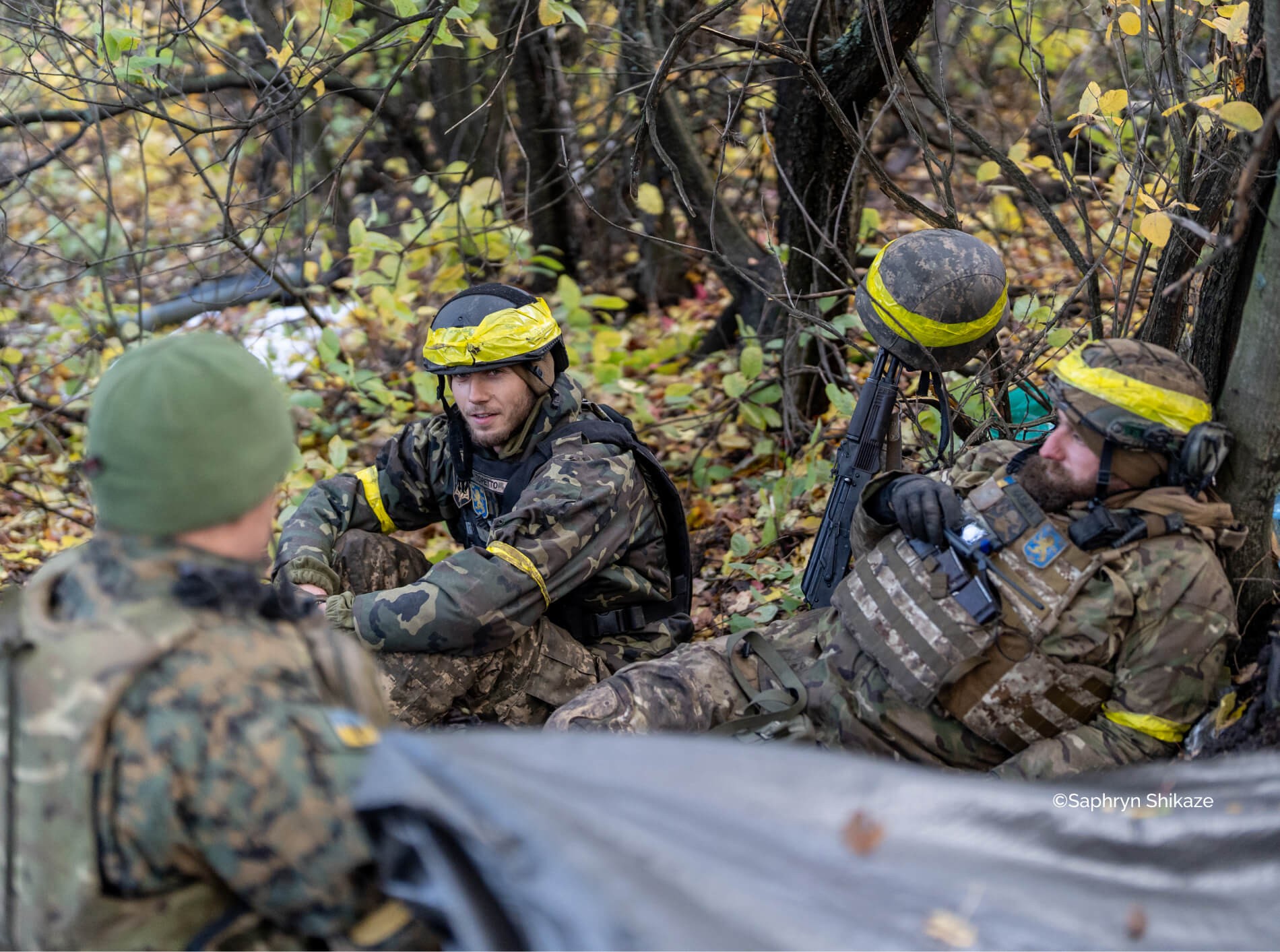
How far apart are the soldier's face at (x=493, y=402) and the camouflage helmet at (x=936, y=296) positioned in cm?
126

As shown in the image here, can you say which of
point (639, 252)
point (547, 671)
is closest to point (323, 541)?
point (547, 671)

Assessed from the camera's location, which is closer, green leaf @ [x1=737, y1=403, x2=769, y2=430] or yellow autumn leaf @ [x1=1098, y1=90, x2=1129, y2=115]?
yellow autumn leaf @ [x1=1098, y1=90, x2=1129, y2=115]

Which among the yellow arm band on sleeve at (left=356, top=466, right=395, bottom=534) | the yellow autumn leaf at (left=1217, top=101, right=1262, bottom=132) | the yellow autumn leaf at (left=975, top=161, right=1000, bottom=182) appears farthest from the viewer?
the yellow autumn leaf at (left=975, top=161, right=1000, bottom=182)

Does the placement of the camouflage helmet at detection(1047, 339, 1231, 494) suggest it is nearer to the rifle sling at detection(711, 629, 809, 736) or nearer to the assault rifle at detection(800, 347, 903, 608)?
the assault rifle at detection(800, 347, 903, 608)

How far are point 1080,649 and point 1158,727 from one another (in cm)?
25

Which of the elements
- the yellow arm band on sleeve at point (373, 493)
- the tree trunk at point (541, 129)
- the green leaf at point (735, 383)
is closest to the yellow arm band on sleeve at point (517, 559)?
the yellow arm band on sleeve at point (373, 493)

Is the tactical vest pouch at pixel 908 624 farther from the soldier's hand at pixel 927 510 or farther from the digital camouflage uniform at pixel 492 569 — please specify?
the digital camouflage uniform at pixel 492 569

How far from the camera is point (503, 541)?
358cm

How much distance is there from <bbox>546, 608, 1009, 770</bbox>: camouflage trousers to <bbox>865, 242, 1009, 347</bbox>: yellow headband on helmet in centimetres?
92

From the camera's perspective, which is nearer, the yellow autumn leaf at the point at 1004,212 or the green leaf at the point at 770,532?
the green leaf at the point at 770,532

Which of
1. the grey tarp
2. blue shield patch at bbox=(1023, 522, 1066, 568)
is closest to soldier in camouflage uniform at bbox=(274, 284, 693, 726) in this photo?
blue shield patch at bbox=(1023, 522, 1066, 568)

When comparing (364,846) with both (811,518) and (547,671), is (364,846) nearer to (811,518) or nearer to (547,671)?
(547,671)

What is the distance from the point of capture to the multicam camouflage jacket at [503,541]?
3490mm

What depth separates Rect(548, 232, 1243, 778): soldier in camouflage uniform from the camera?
8.71 ft
